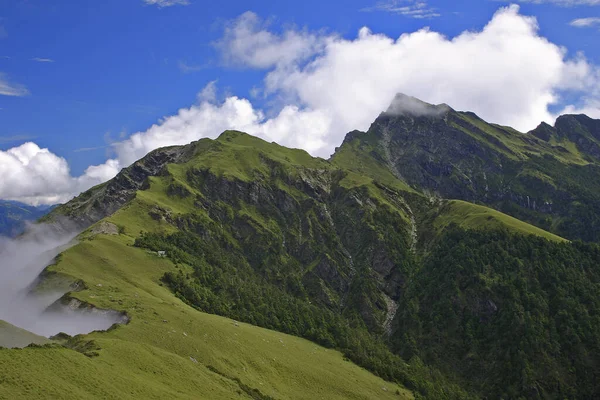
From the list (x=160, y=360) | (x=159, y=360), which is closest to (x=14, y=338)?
(x=159, y=360)

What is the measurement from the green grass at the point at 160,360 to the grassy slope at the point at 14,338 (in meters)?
11.5

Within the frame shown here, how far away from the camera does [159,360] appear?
95562 mm

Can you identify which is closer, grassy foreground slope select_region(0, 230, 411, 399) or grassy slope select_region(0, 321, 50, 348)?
grassy foreground slope select_region(0, 230, 411, 399)

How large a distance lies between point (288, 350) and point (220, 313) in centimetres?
4583

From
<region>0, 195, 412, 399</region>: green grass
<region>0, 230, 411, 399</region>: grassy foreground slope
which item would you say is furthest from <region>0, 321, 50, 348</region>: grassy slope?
<region>0, 195, 412, 399</region>: green grass

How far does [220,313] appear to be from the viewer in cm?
18862

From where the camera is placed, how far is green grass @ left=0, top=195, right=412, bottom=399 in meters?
71.9

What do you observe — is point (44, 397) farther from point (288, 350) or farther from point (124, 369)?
point (288, 350)

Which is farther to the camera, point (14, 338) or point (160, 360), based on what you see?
point (160, 360)

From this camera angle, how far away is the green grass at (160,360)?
7194 centimetres

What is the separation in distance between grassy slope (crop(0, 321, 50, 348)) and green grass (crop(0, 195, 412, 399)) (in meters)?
11.5

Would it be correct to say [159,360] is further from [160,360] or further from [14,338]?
[14,338]

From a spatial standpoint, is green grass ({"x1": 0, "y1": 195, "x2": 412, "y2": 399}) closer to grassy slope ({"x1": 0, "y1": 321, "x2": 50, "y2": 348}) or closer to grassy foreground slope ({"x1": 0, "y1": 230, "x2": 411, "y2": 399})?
grassy foreground slope ({"x1": 0, "y1": 230, "x2": 411, "y2": 399})

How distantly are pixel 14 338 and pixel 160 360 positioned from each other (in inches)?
1122
